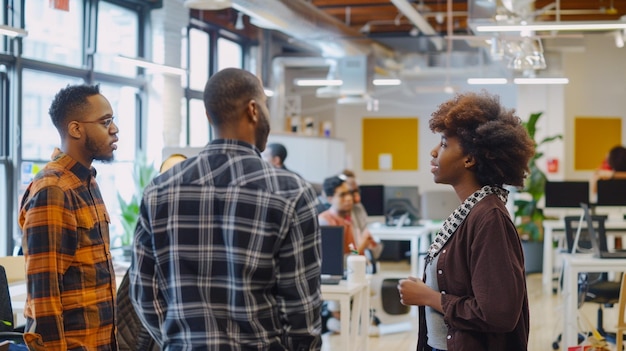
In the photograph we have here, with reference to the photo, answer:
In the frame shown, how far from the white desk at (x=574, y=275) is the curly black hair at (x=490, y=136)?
381 cm

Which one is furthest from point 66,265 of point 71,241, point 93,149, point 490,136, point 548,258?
point 548,258

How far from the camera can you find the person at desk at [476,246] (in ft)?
7.16

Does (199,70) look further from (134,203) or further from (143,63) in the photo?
(143,63)

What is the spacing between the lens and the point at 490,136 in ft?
7.55

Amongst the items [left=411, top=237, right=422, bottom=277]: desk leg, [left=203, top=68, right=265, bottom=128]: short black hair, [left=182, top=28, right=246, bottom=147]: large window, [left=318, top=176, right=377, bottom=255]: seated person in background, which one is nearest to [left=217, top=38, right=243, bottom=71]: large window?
[left=182, top=28, right=246, bottom=147]: large window

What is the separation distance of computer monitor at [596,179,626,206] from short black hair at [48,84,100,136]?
7.00 metres

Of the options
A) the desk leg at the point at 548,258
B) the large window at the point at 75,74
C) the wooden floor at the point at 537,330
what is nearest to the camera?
the wooden floor at the point at 537,330

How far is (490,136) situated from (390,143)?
505 inches

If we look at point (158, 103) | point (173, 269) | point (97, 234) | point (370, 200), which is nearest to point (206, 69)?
point (158, 103)

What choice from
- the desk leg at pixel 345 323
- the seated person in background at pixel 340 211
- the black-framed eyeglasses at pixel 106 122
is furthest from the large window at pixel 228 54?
the black-framed eyeglasses at pixel 106 122

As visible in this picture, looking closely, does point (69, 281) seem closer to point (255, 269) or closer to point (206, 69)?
point (255, 269)

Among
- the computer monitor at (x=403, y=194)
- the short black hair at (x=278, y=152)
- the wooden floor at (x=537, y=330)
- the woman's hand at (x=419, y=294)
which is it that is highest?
the short black hair at (x=278, y=152)

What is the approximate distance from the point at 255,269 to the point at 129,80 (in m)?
7.59

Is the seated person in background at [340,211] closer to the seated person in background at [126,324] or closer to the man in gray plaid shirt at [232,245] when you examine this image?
the seated person in background at [126,324]
